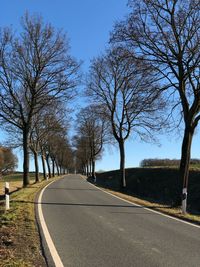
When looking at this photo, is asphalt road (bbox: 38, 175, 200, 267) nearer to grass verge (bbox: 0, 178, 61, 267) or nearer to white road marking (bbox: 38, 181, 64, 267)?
white road marking (bbox: 38, 181, 64, 267)

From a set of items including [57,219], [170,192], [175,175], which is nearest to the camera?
[57,219]

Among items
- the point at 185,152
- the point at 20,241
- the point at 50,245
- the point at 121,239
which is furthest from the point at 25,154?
the point at 50,245

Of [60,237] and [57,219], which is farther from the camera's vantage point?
[57,219]

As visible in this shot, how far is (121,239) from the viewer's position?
35.1ft

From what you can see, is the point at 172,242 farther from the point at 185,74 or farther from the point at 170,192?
the point at 170,192

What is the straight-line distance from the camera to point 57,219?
47.3 feet

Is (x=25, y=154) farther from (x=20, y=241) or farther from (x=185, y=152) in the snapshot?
(x=20, y=241)

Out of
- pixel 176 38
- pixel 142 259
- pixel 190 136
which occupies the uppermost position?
pixel 176 38

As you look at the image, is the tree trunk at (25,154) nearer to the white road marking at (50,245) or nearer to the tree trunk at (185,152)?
the tree trunk at (185,152)

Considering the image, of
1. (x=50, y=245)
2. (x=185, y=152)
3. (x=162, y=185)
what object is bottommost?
(x=50, y=245)

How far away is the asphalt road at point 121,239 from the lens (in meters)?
8.34

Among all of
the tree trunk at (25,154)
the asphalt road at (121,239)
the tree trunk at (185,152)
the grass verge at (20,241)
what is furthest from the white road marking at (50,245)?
the tree trunk at (25,154)

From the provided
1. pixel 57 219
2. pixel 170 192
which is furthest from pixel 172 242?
pixel 170 192

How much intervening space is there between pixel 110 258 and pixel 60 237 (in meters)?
2.74
